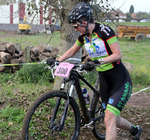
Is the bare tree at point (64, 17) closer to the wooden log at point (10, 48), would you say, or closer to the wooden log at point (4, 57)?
the wooden log at point (4, 57)

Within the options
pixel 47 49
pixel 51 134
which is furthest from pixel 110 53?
pixel 47 49

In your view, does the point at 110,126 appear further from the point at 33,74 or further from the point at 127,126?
the point at 33,74

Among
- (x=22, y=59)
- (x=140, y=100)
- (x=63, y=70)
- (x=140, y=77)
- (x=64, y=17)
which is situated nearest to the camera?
(x=63, y=70)

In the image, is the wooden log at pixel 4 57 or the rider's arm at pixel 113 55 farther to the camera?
the wooden log at pixel 4 57

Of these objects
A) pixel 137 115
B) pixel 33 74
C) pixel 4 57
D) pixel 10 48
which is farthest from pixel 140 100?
pixel 10 48

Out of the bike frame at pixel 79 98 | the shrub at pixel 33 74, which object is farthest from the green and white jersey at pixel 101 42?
the shrub at pixel 33 74

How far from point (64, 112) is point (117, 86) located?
0.85 m

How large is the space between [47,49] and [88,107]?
225 inches

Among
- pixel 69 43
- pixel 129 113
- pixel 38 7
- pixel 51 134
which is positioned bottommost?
pixel 129 113

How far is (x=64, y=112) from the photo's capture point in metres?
3.20

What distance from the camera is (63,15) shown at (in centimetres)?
511

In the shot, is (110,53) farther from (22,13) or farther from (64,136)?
(22,13)

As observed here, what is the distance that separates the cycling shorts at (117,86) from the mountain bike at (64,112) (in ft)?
1.13

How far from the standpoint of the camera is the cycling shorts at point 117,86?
10.6 feet
